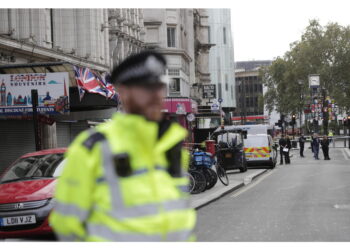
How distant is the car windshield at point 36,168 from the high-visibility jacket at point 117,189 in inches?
322

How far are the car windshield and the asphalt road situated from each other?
238 centimetres

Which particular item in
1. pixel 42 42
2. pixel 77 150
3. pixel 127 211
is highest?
pixel 42 42

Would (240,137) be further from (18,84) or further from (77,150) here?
(77,150)

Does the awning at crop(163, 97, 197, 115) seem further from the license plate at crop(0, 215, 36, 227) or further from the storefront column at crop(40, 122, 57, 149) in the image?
the license plate at crop(0, 215, 36, 227)

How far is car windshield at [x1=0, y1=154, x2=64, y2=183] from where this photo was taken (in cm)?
1105

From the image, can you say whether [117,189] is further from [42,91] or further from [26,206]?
[42,91]

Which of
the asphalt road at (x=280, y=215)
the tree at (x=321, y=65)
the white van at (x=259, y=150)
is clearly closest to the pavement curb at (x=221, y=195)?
the asphalt road at (x=280, y=215)

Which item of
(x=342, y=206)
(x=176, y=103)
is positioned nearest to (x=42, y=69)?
(x=342, y=206)

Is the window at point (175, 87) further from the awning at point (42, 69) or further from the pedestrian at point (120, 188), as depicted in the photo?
the pedestrian at point (120, 188)

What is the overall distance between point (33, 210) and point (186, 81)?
48720mm

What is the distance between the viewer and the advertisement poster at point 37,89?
18.9m

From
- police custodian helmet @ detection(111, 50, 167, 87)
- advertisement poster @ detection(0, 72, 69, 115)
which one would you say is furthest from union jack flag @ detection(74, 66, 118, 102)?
police custodian helmet @ detection(111, 50, 167, 87)
